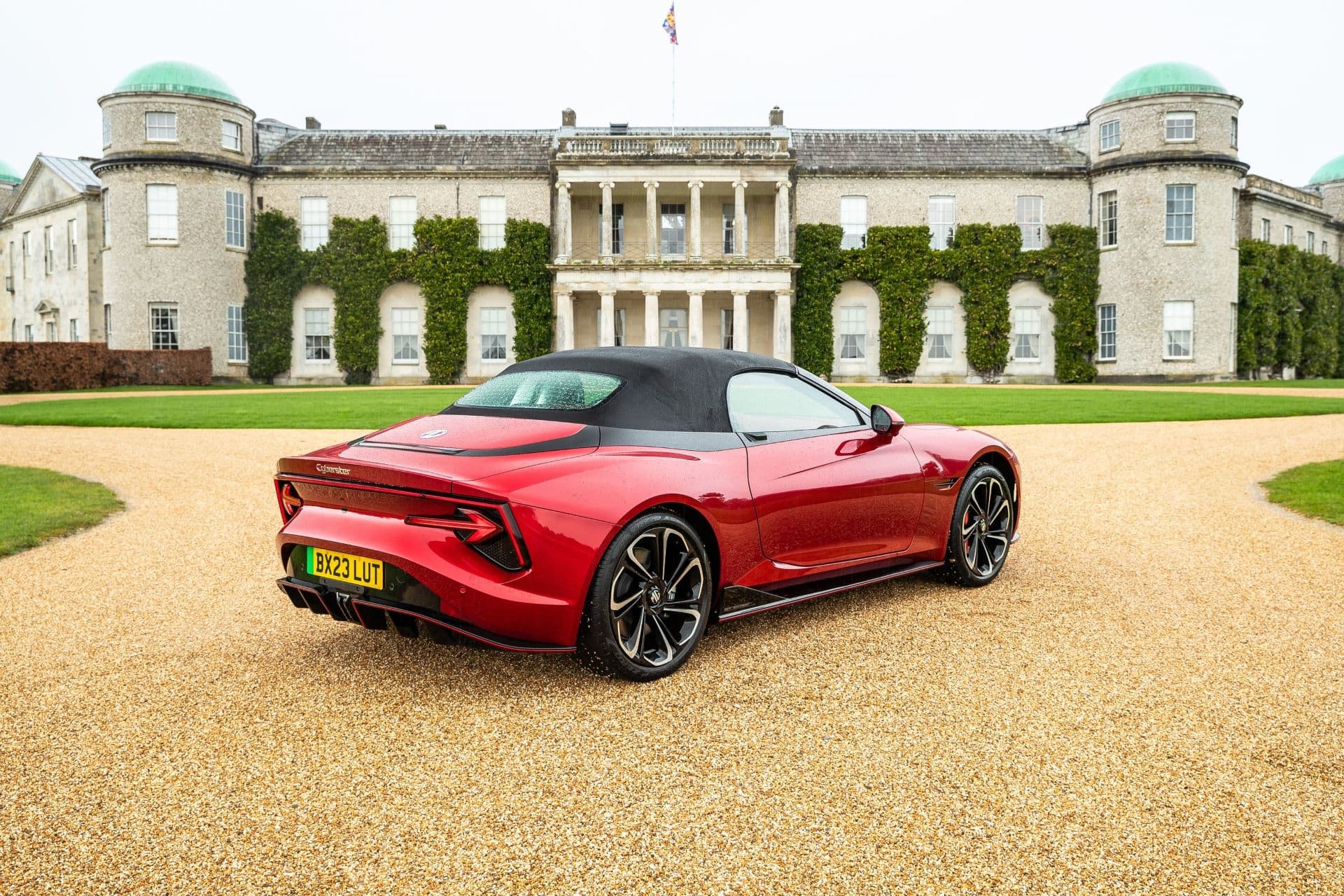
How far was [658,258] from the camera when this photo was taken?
115ft

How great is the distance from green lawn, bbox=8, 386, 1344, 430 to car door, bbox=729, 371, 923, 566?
10.9m

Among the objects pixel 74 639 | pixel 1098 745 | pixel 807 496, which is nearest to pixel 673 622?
pixel 807 496

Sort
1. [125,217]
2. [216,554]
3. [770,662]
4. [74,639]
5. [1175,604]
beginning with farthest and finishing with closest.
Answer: [125,217], [216,554], [1175,604], [74,639], [770,662]

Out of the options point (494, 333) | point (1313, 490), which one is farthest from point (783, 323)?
point (1313, 490)

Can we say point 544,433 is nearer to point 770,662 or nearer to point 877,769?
point 770,662

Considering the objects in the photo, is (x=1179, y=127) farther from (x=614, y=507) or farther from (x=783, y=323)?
(x=614, y=507)

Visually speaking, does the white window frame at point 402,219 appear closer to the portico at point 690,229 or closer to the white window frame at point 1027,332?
the portico at point 690,229

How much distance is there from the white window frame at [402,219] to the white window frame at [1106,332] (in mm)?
26477

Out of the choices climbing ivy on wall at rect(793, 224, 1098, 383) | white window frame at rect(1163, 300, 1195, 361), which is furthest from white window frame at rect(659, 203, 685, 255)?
white window frame at rect(1163, 300, 1195, 361)

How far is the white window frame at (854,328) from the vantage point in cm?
3662

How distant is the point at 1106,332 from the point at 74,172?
4205 cm

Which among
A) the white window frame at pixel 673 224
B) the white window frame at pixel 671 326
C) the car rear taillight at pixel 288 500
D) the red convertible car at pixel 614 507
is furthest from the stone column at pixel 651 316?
the car rear taillight at pixel 288 500

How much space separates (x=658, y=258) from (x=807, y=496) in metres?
31.5

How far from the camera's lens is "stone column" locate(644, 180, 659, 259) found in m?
35.2
